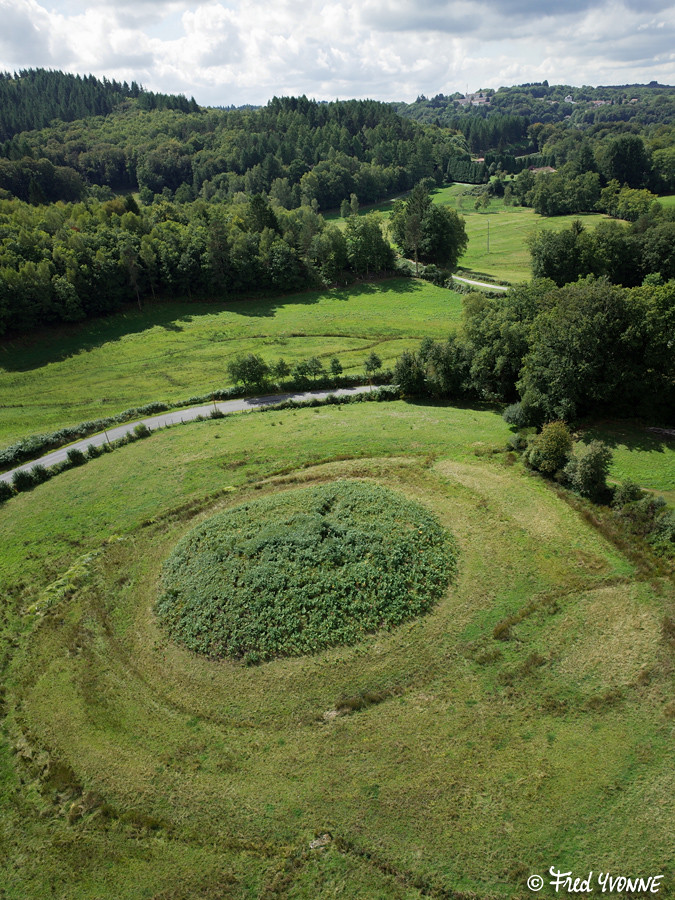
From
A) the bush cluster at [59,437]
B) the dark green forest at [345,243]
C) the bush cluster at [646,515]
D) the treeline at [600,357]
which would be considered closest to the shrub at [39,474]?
the bush cluster at [59,437]

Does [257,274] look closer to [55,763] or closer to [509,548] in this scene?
[509,548]

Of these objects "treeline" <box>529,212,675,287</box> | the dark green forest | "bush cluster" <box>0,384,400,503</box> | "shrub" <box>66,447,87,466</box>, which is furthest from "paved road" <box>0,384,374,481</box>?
"treeline" <box>529,212,675,287</box>

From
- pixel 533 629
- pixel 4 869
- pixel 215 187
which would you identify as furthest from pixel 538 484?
pixel 215 187

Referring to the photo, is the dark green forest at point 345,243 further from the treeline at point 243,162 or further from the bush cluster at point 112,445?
the bush cluster at point 112,445

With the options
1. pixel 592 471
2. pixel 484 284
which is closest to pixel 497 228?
pixel 484 284

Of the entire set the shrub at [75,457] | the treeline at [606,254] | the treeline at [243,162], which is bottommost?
the shrub at [75,457]

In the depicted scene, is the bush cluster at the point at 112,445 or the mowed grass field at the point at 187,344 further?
the mowed grass field at the point at 187,344
